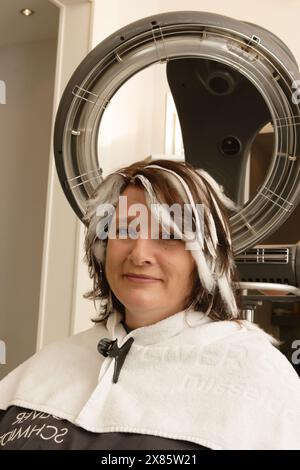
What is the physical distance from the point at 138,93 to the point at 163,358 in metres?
1.59

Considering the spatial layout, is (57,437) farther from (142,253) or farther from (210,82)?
(210,82)

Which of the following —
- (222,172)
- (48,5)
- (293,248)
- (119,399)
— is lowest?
(119,399)

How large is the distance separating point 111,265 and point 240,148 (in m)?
0.43

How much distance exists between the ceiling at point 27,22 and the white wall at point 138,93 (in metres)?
0.72

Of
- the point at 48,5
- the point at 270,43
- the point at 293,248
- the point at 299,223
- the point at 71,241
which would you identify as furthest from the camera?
the point at 48,5

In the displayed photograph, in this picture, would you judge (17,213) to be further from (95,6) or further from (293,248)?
(293,248)

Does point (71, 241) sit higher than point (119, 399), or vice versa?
point (71, 241)

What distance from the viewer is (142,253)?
0.95m

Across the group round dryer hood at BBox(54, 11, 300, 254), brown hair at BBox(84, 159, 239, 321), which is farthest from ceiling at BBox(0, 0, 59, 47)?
brown hair at BBox(84, 159, 239, 321)

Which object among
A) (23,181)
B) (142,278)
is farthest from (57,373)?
(23,181)

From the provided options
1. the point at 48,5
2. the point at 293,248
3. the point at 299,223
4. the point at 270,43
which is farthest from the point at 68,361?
the point at 48,5

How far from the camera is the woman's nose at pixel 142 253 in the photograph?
945mm

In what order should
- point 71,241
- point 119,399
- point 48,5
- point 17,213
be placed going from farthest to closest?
point 17,213 < point 48,5 < point 71,241 < point 119,399

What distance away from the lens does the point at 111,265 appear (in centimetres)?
101
